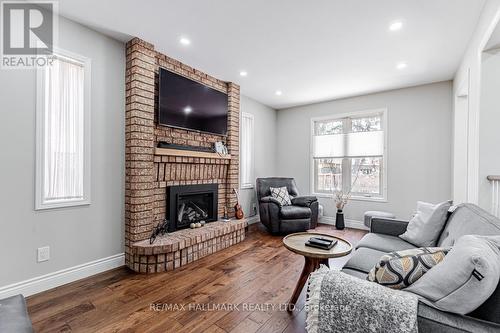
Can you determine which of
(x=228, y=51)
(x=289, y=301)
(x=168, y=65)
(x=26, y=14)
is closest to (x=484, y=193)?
(x=289, y=301)

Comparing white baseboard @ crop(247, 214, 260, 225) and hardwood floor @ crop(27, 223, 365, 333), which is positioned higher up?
white baseboard @ crop(247, 214, 260, 225)

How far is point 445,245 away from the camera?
5.81 ft

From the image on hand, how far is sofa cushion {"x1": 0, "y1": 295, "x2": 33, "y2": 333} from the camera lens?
3.53 feet

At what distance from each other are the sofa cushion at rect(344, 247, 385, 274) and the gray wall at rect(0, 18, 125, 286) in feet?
8.31

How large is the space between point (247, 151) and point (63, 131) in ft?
10.5

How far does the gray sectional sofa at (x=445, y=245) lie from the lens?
88 cm

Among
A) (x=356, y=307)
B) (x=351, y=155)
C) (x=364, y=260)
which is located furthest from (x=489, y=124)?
(x=351, y=155)

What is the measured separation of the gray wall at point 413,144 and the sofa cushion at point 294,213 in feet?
3.71

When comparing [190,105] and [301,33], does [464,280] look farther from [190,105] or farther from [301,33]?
[190,105]

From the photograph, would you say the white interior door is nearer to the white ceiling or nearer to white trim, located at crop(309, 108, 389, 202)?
the white ceiling

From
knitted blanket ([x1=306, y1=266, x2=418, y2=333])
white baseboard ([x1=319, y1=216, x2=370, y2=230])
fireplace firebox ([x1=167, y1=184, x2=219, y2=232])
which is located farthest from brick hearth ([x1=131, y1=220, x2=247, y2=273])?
white baseboard ([x1=319, y1=216, x2=370, y2=230])

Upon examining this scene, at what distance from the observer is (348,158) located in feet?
16.0

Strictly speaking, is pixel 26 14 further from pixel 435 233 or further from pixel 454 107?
pixel 454 107

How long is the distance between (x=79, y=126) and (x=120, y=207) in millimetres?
996
